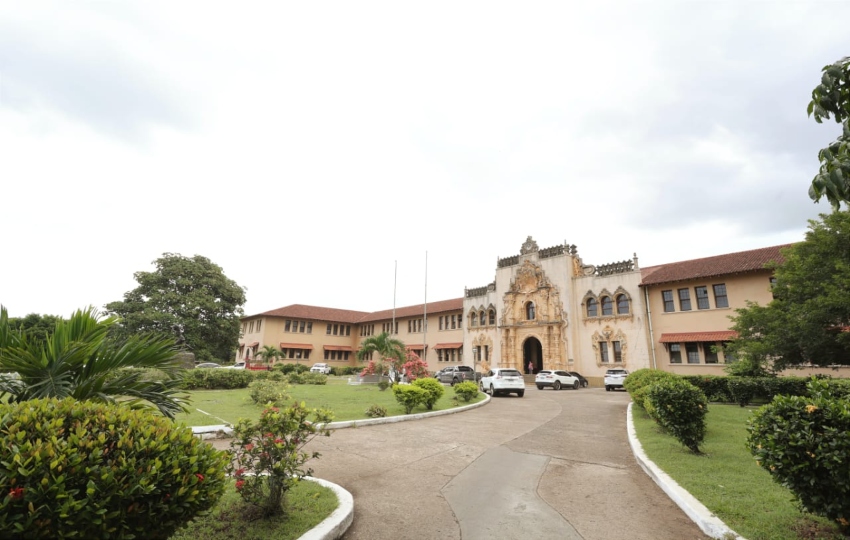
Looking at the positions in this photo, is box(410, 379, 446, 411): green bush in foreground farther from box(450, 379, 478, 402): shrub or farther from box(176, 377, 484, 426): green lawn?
box(450, 379, 478, 402): shrub

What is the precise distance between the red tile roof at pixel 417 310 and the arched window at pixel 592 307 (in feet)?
42.6

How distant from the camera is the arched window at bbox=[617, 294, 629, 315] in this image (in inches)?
1234

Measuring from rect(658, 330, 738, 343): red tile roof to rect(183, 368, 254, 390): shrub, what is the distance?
27.2 m

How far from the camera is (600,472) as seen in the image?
7555 millimetres

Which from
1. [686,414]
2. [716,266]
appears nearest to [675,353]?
[716,266]

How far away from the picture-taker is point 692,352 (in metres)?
27.8

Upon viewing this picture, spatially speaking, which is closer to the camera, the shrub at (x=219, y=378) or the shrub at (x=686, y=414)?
the shrub at (x=686, y=414)

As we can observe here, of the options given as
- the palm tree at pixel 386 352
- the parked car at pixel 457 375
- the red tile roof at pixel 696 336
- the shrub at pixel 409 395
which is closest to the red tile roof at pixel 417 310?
the parked car at pixel 457 375

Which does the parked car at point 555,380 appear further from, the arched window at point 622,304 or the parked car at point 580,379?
the arched window at point 622,304

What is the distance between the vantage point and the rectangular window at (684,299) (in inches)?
1115

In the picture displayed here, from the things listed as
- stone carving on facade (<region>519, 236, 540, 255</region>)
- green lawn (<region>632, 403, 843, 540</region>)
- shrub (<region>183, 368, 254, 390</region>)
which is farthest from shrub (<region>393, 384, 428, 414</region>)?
stone carving on facade (<region>519, 236, 540, 255</region>)

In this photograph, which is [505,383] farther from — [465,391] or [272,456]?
[272,456]

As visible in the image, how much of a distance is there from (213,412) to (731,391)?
1890 centimetres

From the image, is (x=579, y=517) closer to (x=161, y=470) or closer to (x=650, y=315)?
(x=161, y=470)
